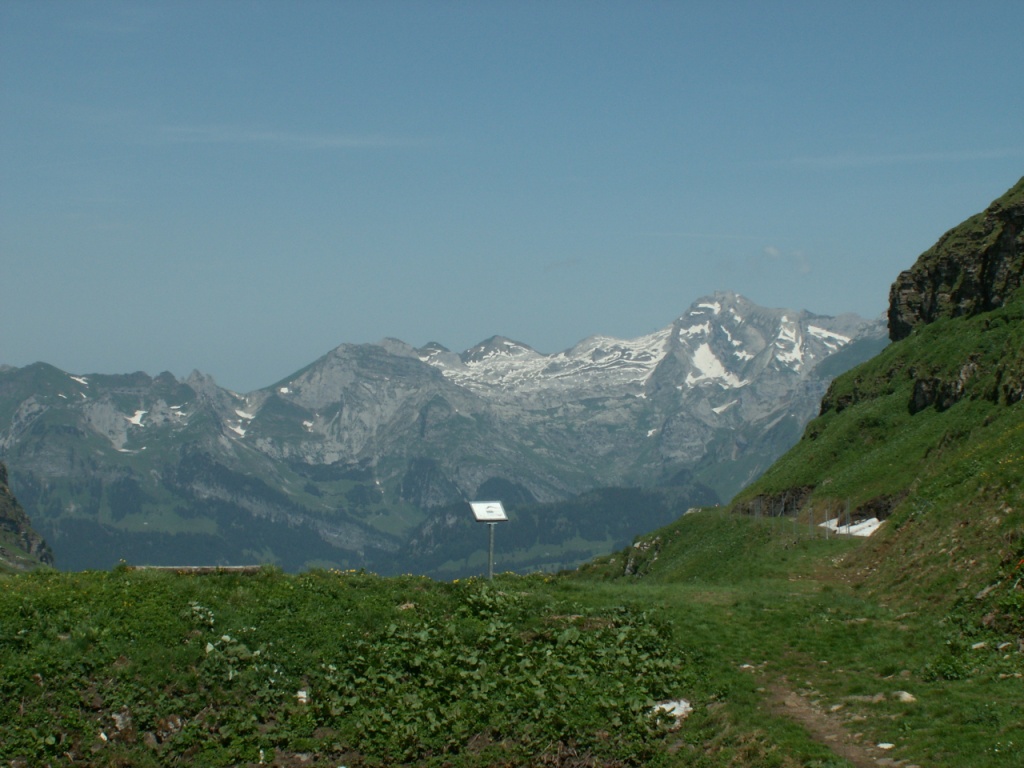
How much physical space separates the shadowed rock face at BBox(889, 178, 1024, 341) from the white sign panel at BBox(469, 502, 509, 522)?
74046mm

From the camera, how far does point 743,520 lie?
81875 mm

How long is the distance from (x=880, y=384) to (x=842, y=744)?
97863 millimetres

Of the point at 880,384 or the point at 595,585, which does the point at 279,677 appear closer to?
the point at 595,585

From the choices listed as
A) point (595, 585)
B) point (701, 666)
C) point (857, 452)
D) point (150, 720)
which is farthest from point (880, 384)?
point (150, 720)

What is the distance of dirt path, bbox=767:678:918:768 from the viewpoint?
23.7m

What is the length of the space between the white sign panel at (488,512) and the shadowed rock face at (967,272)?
243 feet

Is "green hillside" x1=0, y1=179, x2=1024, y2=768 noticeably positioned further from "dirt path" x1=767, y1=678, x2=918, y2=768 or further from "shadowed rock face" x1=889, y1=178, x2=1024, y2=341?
"shadowed rock face" x1=889, y1=178, x2=1024, y2=341

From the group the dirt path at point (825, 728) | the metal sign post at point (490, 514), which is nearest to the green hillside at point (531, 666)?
the dirt path at point (825, 728)

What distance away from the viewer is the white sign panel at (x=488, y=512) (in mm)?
38281

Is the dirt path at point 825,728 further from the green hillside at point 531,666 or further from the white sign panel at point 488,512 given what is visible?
the white sign panel at point 488,512

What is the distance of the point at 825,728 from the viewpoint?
85.7 feet

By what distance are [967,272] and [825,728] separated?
99.0 meters

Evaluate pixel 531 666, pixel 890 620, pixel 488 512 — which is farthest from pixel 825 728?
pixel 488 512

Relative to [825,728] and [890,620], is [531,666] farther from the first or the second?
[890,620]
